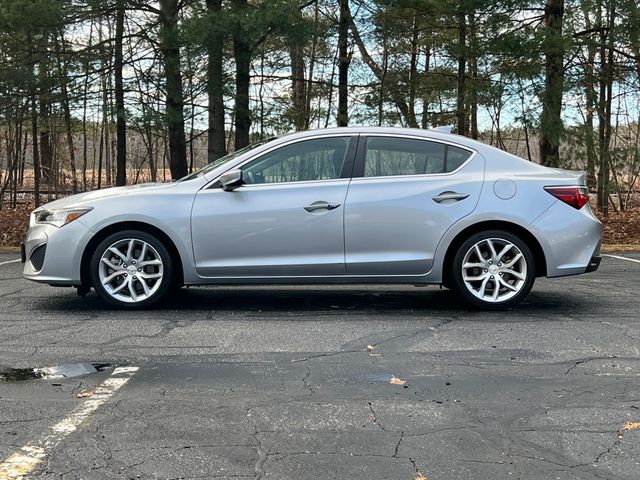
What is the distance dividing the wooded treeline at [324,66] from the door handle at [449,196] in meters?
6.52

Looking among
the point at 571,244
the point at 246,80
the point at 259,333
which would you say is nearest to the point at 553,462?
Result: the point at 259,333

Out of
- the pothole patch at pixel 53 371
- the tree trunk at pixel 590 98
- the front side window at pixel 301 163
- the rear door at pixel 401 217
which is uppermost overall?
the tree trunk at pixel 590 98

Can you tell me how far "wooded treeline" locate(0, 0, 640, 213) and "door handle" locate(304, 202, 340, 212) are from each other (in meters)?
6.28

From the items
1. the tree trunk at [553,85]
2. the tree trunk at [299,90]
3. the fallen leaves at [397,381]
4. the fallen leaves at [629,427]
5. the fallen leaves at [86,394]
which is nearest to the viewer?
the fallen leaves at [629,427]

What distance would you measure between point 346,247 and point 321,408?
95.1 inches

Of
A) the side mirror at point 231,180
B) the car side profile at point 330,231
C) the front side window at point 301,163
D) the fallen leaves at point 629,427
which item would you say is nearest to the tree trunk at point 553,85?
the car side profile at point 330,231

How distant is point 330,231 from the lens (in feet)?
19.6

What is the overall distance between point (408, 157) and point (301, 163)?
1.01 metres

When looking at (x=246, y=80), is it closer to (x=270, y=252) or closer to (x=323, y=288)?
(x=323, y=288)

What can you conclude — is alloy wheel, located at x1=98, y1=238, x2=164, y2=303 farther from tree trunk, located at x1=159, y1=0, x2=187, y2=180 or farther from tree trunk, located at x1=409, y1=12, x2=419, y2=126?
tree trunk, located at x1=409, y1=12, x2=419, y2=126

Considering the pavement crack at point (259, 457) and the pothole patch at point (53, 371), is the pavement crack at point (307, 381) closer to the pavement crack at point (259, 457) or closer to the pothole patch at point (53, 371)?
the pavement crack at point (259, 457)

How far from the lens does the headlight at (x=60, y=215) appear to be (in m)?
6.03

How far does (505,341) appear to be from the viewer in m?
5.19

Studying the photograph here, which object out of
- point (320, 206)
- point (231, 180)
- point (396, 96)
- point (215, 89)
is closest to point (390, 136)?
point (320, 206)
